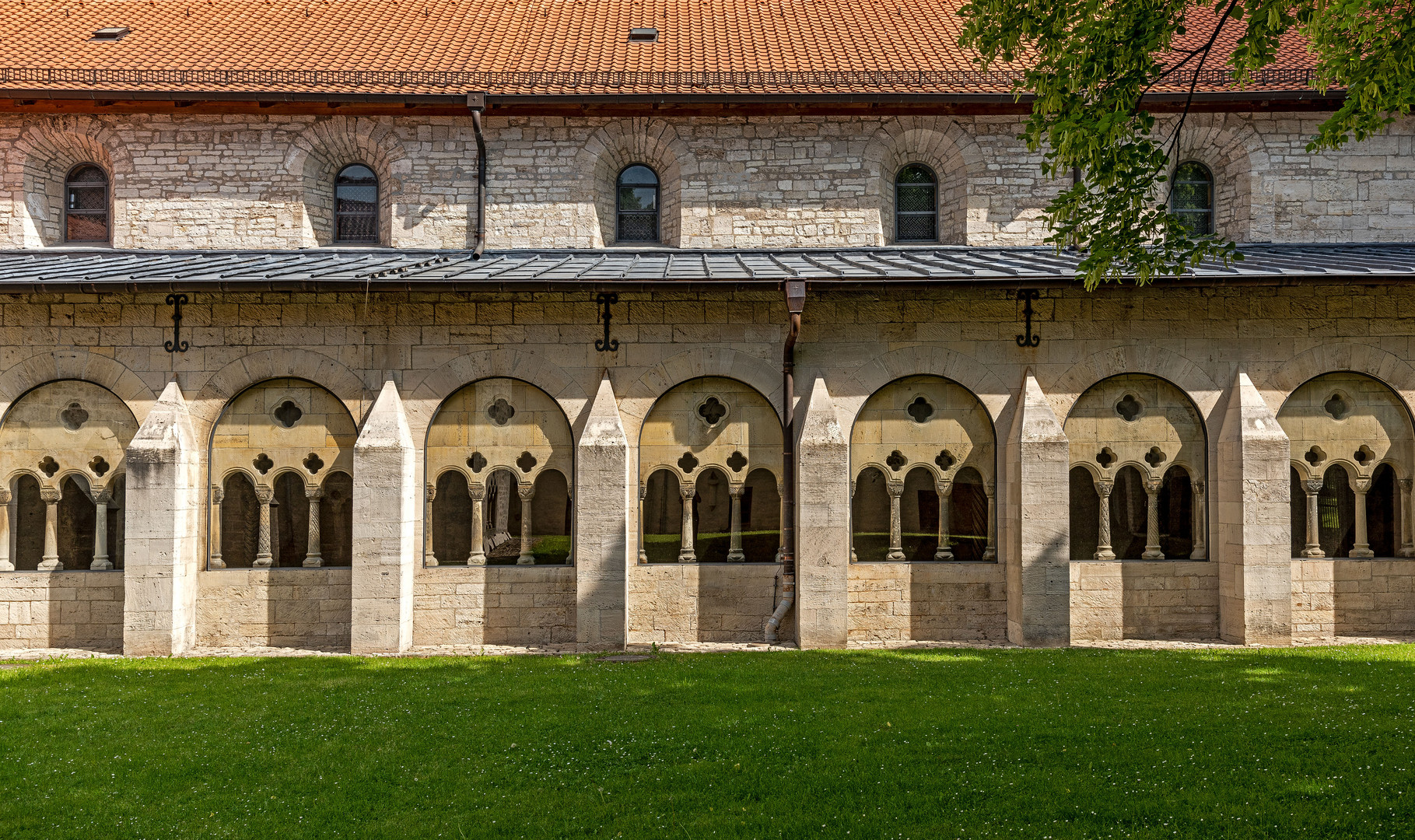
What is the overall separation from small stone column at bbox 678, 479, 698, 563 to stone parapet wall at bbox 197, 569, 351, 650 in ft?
14.3

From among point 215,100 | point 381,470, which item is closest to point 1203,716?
point 381,470

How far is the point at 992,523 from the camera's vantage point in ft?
41.3

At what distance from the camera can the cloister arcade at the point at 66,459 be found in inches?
484

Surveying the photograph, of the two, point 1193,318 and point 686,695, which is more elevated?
point 1193,318

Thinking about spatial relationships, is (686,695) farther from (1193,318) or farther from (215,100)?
(215,100)

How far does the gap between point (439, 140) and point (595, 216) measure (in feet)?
8.72

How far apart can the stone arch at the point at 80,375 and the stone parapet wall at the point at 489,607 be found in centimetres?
419

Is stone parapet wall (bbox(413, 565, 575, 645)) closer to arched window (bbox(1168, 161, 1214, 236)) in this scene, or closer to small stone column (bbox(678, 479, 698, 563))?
small stone column (bbox(678, 479, 698, 563))

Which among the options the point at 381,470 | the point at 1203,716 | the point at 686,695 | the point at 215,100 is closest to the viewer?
the point at 1203,716

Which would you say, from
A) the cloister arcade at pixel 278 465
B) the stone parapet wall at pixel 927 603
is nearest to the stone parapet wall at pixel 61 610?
the cloister arcade at pixel 278 465

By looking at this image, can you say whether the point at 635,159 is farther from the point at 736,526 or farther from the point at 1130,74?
the point at 1130,74

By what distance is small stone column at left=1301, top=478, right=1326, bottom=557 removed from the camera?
12508mm

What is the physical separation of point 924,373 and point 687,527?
367 centimetres

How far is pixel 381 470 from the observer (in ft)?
38.8
